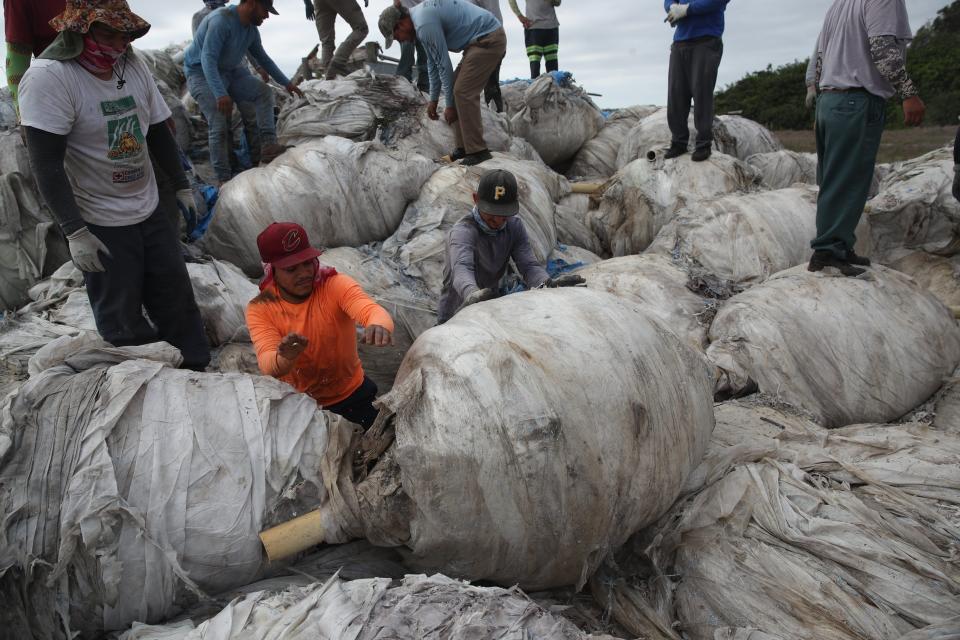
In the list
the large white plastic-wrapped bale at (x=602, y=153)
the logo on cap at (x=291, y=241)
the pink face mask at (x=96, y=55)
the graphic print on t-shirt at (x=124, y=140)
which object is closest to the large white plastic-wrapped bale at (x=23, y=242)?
the graphic print on t-shirt at (x=124, y=140)

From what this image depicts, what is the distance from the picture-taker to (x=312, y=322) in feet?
8.34

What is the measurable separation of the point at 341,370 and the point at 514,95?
541 cm

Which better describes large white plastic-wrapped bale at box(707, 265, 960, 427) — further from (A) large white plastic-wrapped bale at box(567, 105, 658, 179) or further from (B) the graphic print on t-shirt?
(A) large white plastic-wrapped bale at box(567, 105, 658, 179)

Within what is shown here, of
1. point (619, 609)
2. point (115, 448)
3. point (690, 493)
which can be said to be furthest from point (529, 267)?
point (115, 448)

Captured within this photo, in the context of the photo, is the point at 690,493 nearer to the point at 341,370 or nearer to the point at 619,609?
the point at 619,609

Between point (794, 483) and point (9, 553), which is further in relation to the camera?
point (794, 483)

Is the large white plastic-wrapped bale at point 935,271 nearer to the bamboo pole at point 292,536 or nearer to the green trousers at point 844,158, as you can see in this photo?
the green trousers at point 844,158

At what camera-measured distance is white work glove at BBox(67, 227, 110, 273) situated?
8.25 feet

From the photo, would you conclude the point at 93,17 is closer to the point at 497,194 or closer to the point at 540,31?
the point at 497,194

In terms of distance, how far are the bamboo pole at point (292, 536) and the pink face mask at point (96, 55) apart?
6.36 ft

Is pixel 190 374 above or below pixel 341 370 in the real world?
above

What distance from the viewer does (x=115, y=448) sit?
1.76m

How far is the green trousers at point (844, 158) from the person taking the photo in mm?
3160

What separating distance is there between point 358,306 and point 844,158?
8.05ft
